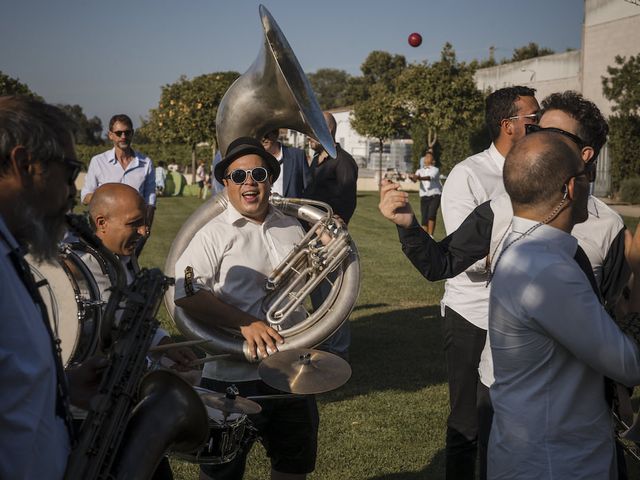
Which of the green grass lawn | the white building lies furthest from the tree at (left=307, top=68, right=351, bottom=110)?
the green grass lawn

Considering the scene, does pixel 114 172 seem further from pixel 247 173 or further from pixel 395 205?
pixel 395 205

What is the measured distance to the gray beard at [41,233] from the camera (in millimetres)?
1809

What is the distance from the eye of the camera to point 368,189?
36.4m

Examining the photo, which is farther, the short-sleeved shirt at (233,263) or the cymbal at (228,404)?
the short-sleeved shirt at (233,263)

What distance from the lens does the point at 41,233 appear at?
1.84 meters

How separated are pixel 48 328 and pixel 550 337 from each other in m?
1.45

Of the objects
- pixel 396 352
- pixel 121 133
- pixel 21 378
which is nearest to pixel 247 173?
pixel 21 378

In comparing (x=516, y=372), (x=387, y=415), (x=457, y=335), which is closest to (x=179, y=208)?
(x=387, y=415)

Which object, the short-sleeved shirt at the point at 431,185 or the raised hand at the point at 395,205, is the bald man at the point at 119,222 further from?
the short-sleeved shirt at the point at 431,185

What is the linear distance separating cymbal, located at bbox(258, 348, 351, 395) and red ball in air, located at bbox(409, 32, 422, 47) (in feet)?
29.7

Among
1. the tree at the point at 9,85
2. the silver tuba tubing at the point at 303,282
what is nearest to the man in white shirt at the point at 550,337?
the silver tuba tubing at the point at 303,282

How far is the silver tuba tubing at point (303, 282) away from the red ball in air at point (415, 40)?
8.21 m

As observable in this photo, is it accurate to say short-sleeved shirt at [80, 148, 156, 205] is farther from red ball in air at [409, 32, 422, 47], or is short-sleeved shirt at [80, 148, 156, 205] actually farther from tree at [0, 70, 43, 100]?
tree at [0, 70, 43, 100]

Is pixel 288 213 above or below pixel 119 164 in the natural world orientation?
below
